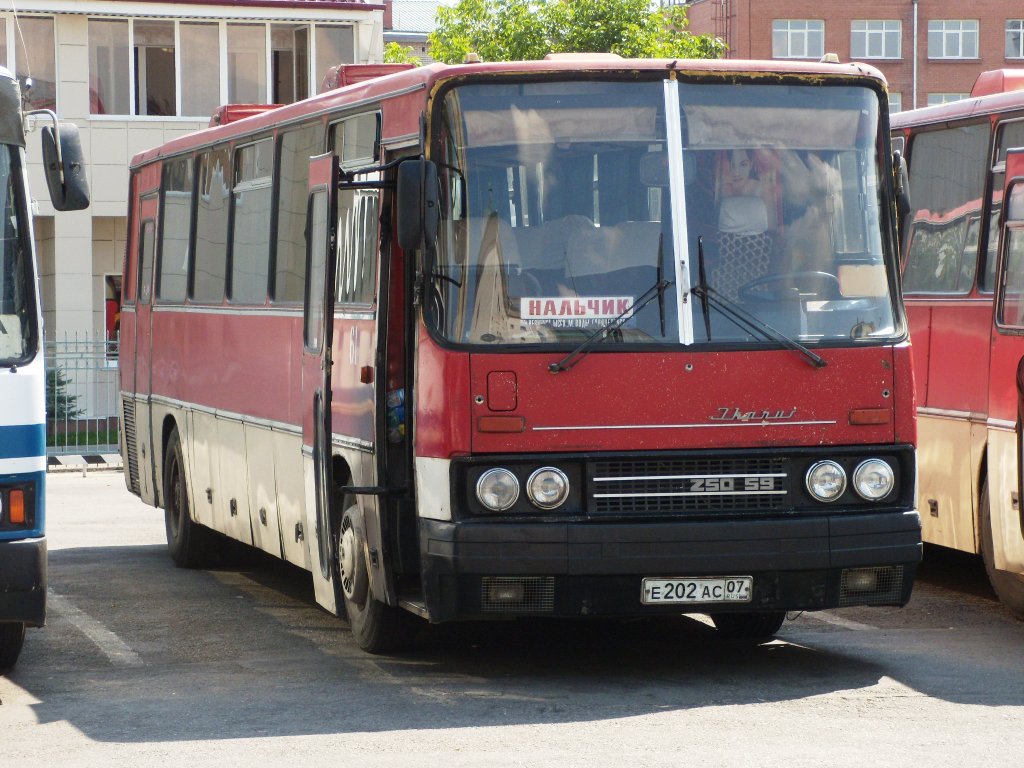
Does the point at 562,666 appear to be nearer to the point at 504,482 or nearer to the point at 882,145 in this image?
the point at 504,482

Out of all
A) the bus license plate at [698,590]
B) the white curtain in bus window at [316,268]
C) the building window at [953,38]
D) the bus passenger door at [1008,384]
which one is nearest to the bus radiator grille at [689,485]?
the bus license plate at [698,590]

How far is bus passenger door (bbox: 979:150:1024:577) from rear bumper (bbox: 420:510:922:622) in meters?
2.07

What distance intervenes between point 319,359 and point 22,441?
191 cm

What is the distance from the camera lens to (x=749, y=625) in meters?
10.4

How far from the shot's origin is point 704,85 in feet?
29.7

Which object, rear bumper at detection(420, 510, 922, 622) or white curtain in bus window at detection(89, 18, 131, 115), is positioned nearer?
rear bumper at detection(420, 510, 922, 622)

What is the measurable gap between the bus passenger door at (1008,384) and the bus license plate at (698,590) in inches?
92.5

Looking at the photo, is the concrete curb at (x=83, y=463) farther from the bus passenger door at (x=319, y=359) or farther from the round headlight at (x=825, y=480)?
the round headlight at (x=825, y=480)

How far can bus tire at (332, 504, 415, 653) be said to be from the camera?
9750 mm

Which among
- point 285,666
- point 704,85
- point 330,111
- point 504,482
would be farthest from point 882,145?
point 285,666

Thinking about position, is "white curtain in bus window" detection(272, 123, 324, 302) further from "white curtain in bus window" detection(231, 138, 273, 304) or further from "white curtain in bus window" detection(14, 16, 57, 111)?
"white curtain in bus window" detection(14, 16, 57, 111)

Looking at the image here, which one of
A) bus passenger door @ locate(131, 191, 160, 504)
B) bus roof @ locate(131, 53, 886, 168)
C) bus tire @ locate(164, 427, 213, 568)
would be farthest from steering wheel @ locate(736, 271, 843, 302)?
bus passenger door @ locate(131, 191, 160, 504)

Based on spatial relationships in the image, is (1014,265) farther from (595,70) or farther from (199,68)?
(199,68)

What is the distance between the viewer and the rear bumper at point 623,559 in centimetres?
860
